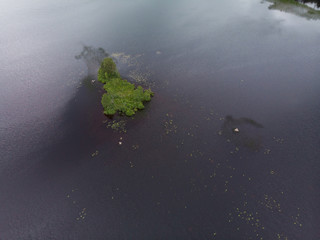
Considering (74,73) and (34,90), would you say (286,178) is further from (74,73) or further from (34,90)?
(34,90)

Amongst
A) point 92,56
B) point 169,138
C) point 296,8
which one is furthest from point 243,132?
point 296,8

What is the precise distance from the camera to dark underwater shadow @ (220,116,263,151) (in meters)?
38.9

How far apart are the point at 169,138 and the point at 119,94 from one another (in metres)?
17.1

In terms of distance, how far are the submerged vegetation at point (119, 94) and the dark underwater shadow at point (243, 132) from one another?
1849 centimetres

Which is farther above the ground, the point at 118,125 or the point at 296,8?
the point at 296,8

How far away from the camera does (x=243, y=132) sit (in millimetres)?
40938

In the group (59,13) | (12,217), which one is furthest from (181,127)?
(59,13)

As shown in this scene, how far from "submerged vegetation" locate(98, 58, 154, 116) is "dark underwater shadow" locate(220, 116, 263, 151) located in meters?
18.5

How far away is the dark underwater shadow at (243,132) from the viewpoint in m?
38.9

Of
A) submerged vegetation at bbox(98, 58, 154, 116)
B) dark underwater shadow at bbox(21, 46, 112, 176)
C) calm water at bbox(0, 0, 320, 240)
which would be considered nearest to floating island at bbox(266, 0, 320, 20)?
calm water at bbox(0, 0, 320, 240)

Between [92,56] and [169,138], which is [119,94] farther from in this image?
→ [92,56]

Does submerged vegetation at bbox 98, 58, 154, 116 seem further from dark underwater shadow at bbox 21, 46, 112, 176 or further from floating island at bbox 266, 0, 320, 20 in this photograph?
floating island at bbox 266, 0, 320, 20

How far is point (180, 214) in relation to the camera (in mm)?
31000

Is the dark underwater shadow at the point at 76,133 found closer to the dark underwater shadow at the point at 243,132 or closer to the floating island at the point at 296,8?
the dark underwater shadow at the point at 243,132
